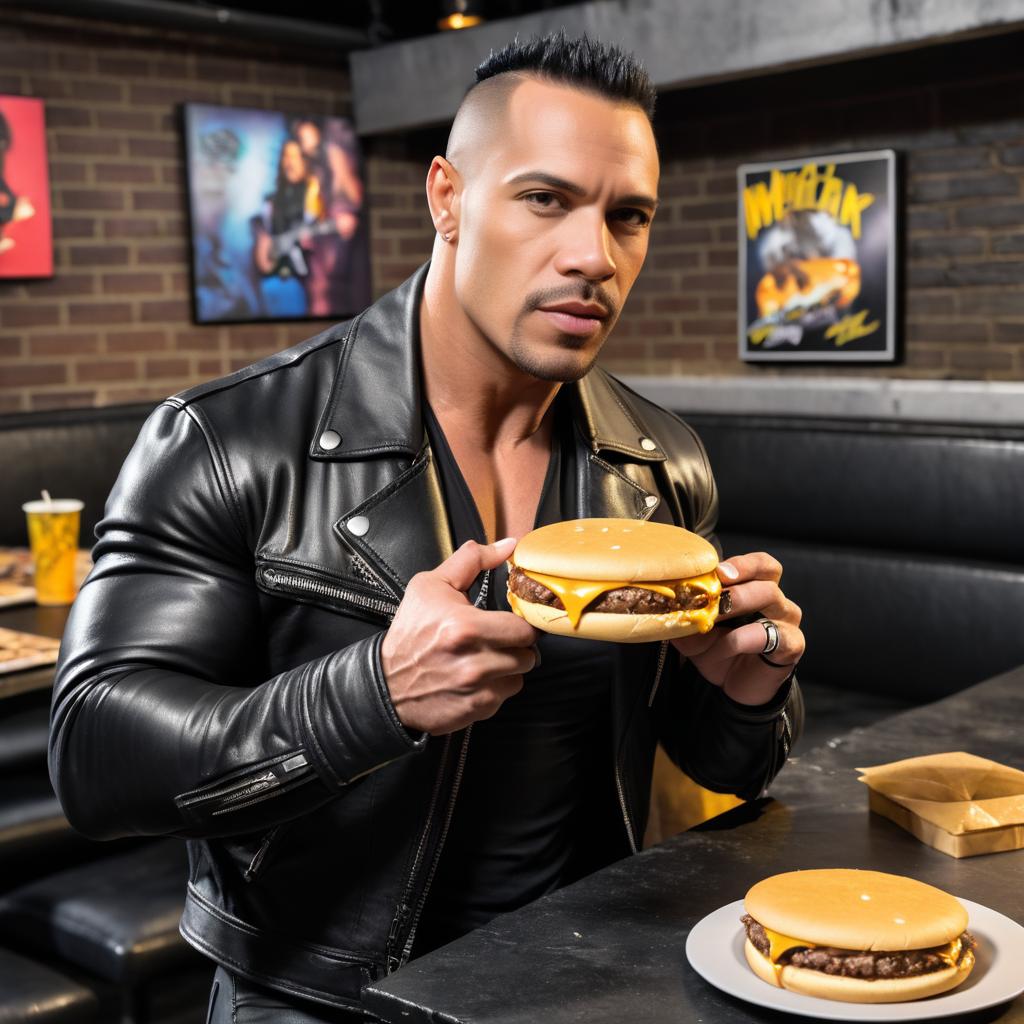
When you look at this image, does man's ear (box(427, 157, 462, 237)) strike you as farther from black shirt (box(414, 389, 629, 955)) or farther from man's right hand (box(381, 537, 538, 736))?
man's right hand (box(381, 537, 538, 736))

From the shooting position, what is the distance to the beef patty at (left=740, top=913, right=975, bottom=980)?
999 millimetres

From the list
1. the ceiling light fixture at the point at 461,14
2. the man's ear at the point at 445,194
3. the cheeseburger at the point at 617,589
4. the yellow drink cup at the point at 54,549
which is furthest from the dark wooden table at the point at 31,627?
the ceiling light fixture at the point at 461,14

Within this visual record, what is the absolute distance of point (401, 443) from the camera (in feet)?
5.06

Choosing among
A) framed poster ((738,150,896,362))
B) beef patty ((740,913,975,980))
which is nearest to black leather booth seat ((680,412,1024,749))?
framed poster ((738,150,896,362))

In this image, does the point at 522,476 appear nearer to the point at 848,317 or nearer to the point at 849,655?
the point at 849,655

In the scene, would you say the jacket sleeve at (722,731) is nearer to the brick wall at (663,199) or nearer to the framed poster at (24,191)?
the brick wall at (663,199)

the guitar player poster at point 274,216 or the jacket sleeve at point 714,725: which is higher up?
the guitar player poster at point 274,216

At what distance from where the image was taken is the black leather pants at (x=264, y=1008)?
4.71ft

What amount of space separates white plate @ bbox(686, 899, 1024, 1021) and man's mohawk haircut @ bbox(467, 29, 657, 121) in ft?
3.14

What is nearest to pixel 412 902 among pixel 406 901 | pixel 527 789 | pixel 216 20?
pixel 406 901

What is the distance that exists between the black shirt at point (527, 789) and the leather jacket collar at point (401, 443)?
5cm

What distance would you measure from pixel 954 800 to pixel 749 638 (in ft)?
0.89

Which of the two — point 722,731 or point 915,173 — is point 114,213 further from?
point 722,731

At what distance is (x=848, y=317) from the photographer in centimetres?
459
